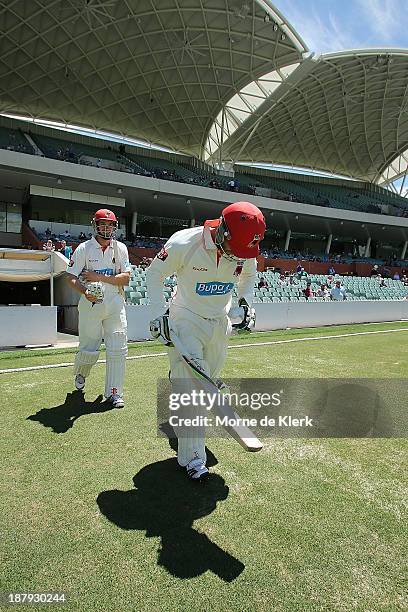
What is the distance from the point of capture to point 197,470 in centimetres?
308

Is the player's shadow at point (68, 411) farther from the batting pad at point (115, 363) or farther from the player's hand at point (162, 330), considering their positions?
the player's hand at point (162, 330)

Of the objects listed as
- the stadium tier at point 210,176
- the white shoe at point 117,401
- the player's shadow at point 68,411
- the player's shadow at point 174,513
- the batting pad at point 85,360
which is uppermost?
the stadium tier at point 210,176

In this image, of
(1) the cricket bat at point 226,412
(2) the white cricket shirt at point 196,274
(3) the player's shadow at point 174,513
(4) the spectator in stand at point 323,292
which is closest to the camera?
(3) the player's shadow at point 174,513

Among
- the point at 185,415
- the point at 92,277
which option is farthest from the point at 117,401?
the point at 185,415

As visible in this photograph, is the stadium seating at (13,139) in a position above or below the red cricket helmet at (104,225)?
above

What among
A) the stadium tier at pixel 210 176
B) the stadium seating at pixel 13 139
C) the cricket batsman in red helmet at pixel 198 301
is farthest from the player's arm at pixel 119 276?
the stadium seating at pixel 13 139

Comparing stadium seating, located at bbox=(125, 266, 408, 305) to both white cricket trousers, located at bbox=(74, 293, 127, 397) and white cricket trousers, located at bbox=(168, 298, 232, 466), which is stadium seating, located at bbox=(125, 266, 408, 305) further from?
white cricket trousers, located at bbox=(168, 298, 232, 466)

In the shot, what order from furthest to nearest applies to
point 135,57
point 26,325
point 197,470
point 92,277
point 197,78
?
point 197,78, point 135,57, point 26,325, point 92,277, point 197,470

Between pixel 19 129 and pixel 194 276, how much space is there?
37335mm

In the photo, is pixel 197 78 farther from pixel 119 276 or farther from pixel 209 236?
pixel 209 236

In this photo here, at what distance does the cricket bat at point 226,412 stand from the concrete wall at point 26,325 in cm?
783

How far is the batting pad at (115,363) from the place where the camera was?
4.95 metres

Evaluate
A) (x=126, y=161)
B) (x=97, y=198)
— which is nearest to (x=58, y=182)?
(x=97, y=198)

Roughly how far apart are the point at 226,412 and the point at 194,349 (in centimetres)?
62
